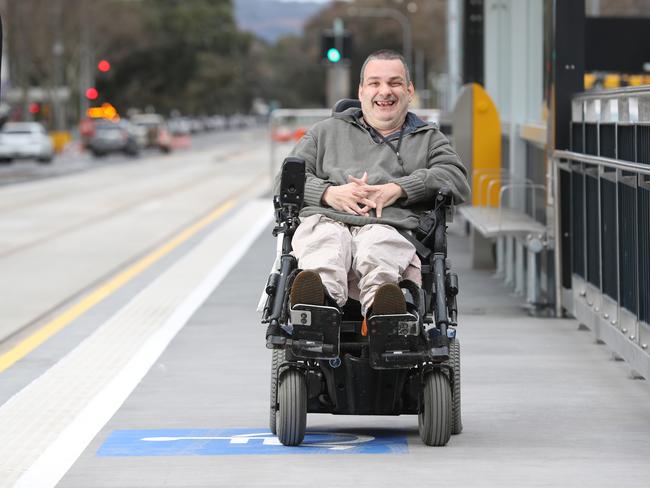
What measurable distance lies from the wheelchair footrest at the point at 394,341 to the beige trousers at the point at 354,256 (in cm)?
13

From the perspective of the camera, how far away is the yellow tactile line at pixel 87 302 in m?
11.1

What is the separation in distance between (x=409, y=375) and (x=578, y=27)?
539 centimetres

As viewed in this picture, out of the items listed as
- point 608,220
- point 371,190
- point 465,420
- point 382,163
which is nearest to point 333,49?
point 608,220

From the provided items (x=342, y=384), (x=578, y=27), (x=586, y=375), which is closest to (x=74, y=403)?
(x=342, y=384)

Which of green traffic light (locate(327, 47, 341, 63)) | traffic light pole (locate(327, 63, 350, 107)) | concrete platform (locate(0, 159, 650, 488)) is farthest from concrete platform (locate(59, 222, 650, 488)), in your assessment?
traffic light pole (locate(327, 63, 350, 107))

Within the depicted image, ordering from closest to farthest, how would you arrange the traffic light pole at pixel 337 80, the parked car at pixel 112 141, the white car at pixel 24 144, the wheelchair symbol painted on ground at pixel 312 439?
the wheelchair symbol painted on ground at pixel 312 439 < the traffic light pole at pixel 337 80 < the white car at pixel 24 144 < the parked car at pixel 112 141

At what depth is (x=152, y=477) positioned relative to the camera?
22.5ft

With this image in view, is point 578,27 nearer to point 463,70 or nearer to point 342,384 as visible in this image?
point 342,384

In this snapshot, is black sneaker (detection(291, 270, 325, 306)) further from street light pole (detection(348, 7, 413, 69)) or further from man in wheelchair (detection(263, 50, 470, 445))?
street light pole (detection(348, 7, 413, 69))

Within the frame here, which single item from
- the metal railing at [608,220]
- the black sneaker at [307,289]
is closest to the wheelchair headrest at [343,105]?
the black sneaker at [307,289]

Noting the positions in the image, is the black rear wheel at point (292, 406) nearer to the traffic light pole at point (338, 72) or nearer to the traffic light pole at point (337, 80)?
the traffic light pole at point (338, 72)

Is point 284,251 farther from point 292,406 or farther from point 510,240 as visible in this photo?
point 510,240

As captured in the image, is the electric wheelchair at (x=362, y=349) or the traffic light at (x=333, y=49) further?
the traffic light at (x=333, y=49)

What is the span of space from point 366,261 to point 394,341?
355 millimetres
